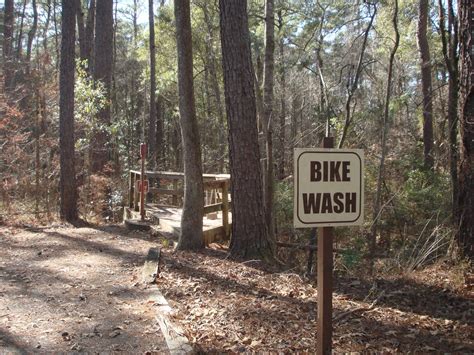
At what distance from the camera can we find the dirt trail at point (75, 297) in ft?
15.0

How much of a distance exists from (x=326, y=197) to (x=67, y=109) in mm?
10302

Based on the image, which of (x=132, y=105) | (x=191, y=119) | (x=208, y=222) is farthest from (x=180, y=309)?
(x=132, y=105)

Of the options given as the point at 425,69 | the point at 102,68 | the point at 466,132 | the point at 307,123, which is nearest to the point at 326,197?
the point at 466,132

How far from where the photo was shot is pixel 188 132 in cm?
837

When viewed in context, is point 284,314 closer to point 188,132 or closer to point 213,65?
point 188,132

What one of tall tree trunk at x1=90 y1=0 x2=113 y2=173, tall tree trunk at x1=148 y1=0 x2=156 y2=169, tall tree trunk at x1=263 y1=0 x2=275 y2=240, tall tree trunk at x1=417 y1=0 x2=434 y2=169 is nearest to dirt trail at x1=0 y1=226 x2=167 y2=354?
tall tree trunk at x1=263 y1=0 x2=275 y2=240

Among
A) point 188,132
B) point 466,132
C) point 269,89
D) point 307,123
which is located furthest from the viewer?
point 307,123

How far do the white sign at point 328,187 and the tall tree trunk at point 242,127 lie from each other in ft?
14.6

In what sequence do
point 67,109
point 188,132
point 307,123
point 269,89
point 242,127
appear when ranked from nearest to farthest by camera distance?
1. point 242,127
2. point 188,132
3. point 269,89
4. point 67,109
5. point 307,123

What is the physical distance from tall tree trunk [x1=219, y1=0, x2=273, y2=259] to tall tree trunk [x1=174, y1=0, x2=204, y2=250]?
31.5 inches

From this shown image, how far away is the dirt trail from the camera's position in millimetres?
4586

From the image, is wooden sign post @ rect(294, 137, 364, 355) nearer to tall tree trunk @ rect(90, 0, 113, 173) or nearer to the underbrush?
the underbrush

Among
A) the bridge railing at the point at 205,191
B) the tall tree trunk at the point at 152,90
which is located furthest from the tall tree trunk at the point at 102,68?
the bridge railing at the point at 205,191

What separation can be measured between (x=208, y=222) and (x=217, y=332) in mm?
5603
